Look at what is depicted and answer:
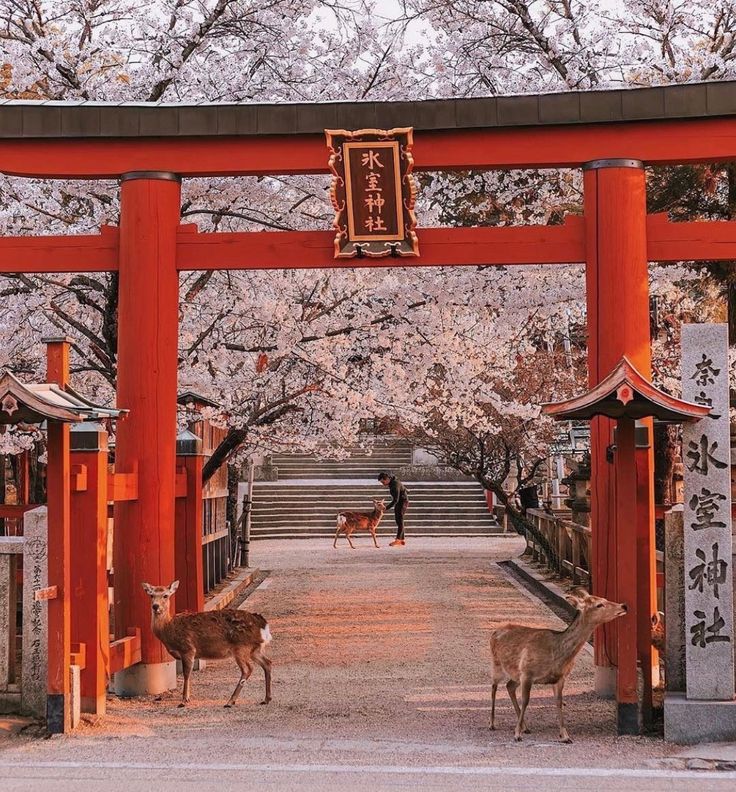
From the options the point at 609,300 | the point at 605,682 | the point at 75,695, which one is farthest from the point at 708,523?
A: the point at 75,695

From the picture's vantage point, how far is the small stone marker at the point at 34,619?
798 cm

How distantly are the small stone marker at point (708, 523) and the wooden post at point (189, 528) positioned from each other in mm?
5069

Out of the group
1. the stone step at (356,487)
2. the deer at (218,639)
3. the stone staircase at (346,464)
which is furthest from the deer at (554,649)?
the stone staircase at (346,464)

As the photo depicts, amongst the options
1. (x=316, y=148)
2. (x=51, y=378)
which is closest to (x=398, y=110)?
(x=316, y=148)

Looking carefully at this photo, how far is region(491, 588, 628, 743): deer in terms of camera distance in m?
7.54

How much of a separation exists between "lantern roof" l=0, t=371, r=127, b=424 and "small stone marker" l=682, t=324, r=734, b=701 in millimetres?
3986

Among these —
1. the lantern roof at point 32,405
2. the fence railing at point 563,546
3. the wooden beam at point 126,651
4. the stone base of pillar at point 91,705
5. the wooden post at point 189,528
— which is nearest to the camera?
the lantern roof at point 32,405

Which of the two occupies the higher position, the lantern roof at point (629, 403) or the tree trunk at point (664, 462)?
the lantern roof at point (629, 403)

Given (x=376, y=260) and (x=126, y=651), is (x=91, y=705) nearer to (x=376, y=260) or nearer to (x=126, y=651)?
(x=126, y=651)

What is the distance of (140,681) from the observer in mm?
9391

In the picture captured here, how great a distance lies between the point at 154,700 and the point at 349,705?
1.57 m

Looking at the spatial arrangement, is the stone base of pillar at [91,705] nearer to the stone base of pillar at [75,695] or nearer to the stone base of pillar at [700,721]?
the stone base of pillar at [75,695]

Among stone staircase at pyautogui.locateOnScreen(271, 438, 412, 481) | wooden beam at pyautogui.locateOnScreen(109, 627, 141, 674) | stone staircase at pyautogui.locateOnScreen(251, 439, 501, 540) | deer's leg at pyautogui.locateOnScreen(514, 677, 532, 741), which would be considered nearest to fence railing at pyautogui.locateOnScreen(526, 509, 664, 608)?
wooden beam at pyautogui.locateOnScreen(109, 627, 141, 674)

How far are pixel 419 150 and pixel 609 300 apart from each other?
81.1 inches
